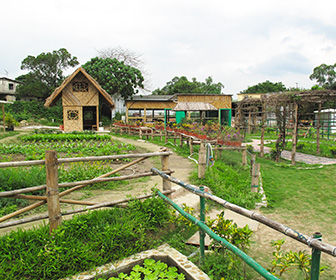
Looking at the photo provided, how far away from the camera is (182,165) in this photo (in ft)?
27.1

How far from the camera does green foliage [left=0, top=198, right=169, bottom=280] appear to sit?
8.31ft

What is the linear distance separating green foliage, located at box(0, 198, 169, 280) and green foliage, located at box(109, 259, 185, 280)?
Answer: 28cm

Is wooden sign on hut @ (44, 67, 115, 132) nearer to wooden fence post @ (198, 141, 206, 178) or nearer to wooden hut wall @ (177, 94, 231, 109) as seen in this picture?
wooden hut wall @ (177, 94, 231, 109)

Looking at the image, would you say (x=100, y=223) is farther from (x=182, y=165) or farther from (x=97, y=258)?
(x=182, y=165)

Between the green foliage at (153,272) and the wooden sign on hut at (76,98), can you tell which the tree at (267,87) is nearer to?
the wooden sign on hut at (76,98)

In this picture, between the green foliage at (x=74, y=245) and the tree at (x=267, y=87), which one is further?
the tree at (x=267, y=87)

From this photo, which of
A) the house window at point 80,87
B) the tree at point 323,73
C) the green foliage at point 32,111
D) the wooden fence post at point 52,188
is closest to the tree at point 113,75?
the green foliage at point 32,111

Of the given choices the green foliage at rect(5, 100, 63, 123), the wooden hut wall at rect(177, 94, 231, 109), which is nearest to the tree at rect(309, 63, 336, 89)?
the wooden hut wall at rect(177, 94, 231, 109)

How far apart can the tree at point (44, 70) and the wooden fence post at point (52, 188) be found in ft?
102

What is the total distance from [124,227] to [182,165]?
5285mm

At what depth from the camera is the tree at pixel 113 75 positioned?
983 inches

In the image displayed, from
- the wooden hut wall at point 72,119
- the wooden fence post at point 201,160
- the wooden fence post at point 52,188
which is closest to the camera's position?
the wooden fence post at point 52,188

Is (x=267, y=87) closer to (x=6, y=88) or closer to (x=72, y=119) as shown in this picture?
(x=72, y=119)

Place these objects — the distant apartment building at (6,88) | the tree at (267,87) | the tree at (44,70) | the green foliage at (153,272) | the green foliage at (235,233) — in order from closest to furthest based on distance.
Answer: the green foliage at (153,272) → the green foliage at (235,233) → the tree at (44,70) → the distant apartment building at (6,88) → the tree at (267,87)
